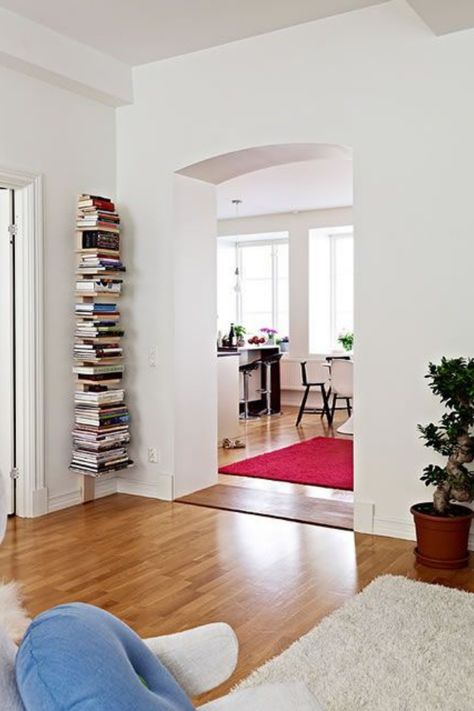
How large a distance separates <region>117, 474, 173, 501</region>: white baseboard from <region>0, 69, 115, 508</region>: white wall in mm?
428

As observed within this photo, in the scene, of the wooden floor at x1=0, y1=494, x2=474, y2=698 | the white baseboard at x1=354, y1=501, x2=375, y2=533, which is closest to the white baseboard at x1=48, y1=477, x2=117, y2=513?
the wooden floor at x1=0, y1=494, x2=474, y2=698

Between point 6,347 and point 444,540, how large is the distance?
9.72 feet

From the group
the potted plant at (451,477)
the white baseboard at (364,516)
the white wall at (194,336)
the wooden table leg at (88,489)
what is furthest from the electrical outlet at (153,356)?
the potted plant at (451,477)

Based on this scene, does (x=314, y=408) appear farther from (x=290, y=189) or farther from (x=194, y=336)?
(x=194, y=336)

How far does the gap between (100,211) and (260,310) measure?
6912 mm

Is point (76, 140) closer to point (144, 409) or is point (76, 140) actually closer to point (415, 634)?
point (144, 409)

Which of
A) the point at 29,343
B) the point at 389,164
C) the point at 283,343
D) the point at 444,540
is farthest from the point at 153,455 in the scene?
the point at 283,343

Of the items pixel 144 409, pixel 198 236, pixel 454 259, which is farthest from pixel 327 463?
pixel 454 259

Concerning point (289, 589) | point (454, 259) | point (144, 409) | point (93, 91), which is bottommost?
point (289, 589)

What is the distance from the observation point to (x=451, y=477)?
3.70 metres

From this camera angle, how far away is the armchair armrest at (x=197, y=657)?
1.33 meters

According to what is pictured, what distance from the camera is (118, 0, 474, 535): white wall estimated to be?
4016 mm

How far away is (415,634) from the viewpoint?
282cm

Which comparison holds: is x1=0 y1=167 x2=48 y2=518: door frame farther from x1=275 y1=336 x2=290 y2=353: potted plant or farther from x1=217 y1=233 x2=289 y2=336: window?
x1=217 y1=233 x2=289 y2=336: window
